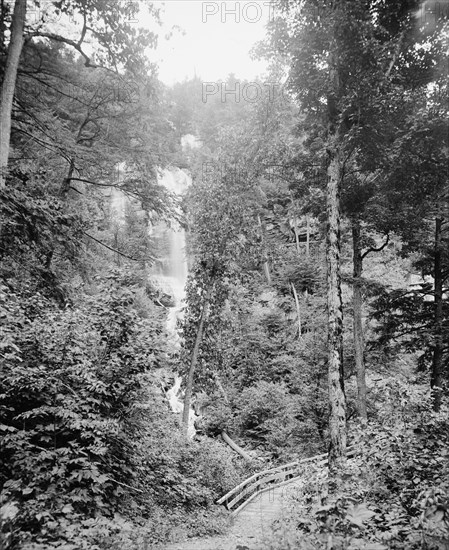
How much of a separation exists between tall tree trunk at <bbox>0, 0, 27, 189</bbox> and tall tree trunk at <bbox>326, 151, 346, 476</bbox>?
25.2ft

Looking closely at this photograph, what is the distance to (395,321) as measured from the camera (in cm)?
1146

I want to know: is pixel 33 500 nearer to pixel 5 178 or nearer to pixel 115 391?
pixel 115 391

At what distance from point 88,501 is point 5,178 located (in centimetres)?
636

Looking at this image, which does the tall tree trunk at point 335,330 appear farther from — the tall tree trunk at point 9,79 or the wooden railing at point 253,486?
the tall tree trunk at point 9,79

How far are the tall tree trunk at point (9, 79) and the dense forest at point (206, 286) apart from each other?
0.14 ft

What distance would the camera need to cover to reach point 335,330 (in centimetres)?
867

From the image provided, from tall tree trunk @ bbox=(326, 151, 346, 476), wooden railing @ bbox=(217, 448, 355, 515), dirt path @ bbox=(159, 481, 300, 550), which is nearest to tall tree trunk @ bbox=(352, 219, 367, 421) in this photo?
wooden railing @ bbox=(217, 448, 355, 515)

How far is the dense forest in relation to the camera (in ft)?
16.2

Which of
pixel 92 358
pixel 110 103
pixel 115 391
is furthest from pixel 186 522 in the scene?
pixel 110 103

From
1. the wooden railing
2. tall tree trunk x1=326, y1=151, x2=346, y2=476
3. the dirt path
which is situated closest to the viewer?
the dirt path

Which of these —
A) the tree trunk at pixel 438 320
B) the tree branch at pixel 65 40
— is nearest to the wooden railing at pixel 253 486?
the tree trunk at pixel 438 320

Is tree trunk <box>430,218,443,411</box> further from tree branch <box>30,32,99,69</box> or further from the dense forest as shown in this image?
tree branch <box>30,32,99,69</box>

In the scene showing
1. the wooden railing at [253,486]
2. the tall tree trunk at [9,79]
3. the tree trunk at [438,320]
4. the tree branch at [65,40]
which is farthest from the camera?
the tree trunk at [438,320]

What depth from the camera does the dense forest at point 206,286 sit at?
493cm
